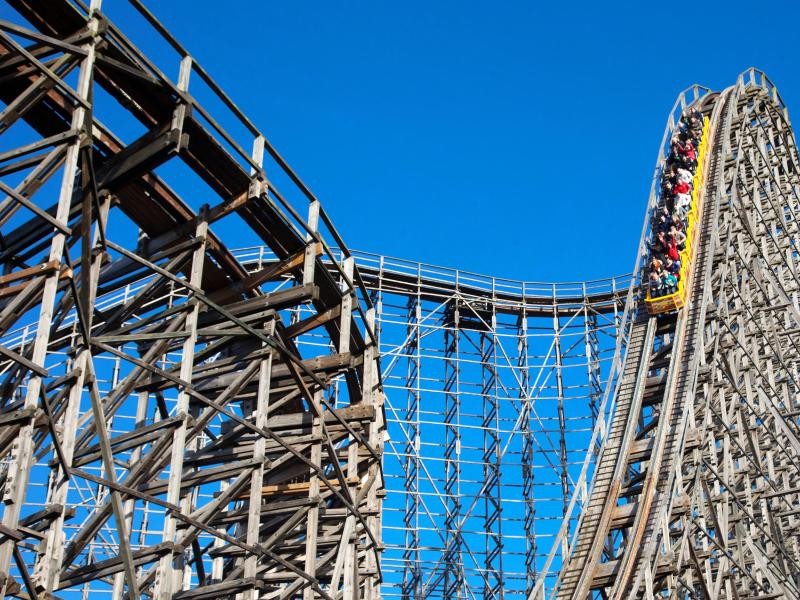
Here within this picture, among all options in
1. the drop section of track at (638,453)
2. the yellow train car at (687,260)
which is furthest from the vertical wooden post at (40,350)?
the yellow train car at (687,260)

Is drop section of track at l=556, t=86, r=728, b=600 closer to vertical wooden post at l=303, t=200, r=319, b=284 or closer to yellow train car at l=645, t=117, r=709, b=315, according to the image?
yellow train car at l=645, t=117, r=709, b=315

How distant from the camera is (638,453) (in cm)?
1914

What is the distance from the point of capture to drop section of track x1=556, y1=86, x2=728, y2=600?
17.2 m

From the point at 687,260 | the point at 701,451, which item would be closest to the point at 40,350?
the point at 701,451

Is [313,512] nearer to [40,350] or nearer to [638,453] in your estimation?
[40,350]

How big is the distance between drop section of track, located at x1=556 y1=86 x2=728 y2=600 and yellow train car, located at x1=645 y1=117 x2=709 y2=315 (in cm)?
19

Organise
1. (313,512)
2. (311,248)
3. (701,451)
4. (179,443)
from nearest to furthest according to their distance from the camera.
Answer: (179,443) < (313,512) < (311,248) < (701,451)

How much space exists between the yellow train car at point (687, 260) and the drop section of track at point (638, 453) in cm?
19

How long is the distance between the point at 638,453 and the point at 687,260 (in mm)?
4574

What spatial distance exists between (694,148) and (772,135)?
5.00m

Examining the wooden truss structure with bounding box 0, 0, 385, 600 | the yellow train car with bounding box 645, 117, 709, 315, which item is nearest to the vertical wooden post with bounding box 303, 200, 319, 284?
the wooden truss structure with bounding box 0, 0, 385, 600

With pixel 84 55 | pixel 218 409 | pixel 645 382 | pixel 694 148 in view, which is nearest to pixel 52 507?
pixel 218 409

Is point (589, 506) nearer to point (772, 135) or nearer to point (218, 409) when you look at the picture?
point (218, 409)

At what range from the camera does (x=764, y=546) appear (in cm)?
2083
